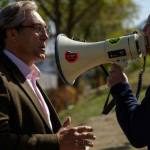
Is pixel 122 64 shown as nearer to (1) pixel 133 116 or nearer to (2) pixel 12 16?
(1) pixel 133 116

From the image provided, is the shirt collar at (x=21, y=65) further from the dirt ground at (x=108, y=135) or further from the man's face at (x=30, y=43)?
the dirt ground at (x=108, y=135)

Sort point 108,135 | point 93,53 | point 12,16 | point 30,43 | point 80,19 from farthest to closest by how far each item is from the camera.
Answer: point 80,19, point 108,135, point 30,43, point 12,16, point 93,53

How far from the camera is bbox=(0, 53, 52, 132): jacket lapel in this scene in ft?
7.50

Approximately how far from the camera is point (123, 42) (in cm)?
214

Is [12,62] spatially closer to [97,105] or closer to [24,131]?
[24,131]

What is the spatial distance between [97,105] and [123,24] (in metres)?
14.5

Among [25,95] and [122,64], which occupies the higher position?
[122,64]

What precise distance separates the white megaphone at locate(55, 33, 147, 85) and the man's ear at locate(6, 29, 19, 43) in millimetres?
350

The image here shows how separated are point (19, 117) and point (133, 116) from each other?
0.76 meters

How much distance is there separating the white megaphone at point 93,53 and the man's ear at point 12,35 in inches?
13.8

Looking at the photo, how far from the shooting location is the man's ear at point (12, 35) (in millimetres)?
2473

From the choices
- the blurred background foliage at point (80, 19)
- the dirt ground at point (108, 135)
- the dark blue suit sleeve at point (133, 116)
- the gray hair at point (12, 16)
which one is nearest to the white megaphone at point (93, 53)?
the dark blue suit sleeve at point (133, 116)

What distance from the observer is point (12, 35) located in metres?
2.48

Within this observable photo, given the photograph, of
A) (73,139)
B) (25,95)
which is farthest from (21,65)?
(73,139)
